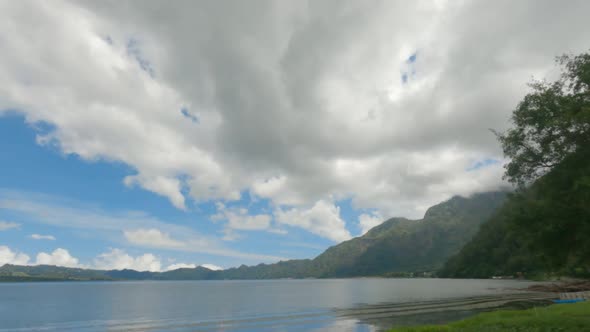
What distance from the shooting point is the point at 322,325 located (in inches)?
2751

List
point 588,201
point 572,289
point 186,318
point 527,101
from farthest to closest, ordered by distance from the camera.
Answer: point 572,289 < point 186,318 < point 527,101 < point 588,201

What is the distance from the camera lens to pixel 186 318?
87.4 meters

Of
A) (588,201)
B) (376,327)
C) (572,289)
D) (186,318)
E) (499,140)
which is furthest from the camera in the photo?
(572,289)

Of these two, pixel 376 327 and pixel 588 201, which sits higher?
pixel 588 201

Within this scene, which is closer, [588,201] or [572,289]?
[588,201]

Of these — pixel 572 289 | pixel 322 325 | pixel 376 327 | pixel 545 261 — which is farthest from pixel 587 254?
pixel 572 289

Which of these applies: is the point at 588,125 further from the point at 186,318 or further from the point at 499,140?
the point at 186,318

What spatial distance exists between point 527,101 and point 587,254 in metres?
16.1

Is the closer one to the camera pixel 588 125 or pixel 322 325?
pixel 588 125

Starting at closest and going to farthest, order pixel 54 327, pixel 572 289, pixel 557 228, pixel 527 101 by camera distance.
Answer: pixel 557 228
pixel 527 101
pixel 54 327
pixel 572 289

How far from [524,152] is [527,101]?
504cm

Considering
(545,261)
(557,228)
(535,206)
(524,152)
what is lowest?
(545,261)

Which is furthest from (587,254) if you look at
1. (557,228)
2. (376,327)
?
(376,327)

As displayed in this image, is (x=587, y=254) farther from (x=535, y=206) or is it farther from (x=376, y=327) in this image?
(x=376, y=327)
